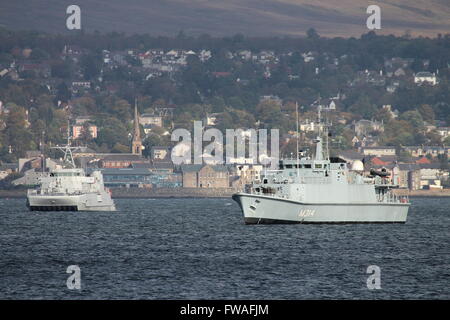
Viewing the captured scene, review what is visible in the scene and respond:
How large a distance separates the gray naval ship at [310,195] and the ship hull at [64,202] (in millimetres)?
43508

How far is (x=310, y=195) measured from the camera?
8925 centimetres

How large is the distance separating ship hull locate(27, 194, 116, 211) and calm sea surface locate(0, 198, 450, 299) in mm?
29668

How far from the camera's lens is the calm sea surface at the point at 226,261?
57344 millimetres

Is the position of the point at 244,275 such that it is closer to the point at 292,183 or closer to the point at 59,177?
the point at 292,183

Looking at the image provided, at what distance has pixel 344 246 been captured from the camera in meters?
77.8

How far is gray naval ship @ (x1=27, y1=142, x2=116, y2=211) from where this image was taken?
439ft

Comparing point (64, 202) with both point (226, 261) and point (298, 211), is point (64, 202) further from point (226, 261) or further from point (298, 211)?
point (226, 261)

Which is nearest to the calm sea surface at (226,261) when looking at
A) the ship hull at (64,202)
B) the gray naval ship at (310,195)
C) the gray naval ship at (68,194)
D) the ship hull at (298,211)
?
the ship hull at (298,211)

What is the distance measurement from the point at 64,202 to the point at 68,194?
181 centimetres

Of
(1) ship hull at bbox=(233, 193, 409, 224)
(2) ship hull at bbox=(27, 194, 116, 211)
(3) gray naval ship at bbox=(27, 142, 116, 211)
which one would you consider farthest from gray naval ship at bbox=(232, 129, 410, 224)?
(3) gray naval ship at bbox=(27, 142, 116, 211)

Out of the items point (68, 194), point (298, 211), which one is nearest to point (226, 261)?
point (298, 211)

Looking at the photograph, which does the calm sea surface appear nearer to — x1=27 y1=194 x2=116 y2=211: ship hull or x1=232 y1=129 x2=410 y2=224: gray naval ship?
x1=232 y1=129 x2=410 y2=224: gray naval ship
